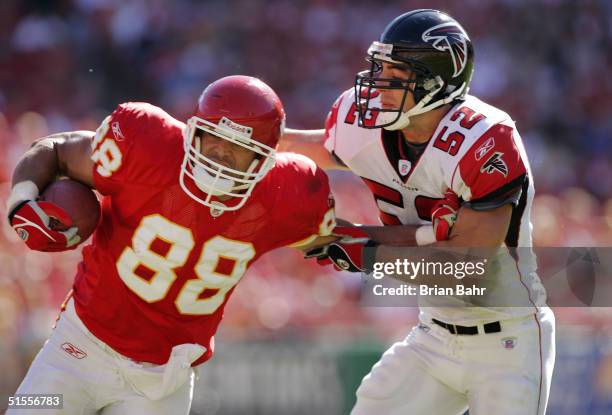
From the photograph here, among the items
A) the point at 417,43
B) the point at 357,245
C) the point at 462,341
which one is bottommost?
the point at 462,341

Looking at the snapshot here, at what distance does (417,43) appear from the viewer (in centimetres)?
355

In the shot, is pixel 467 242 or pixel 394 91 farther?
pixel 394 91

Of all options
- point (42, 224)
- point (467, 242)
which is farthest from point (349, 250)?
point (42, 224)

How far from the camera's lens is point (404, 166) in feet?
12.0

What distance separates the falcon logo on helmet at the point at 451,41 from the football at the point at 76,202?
1280 millimetres

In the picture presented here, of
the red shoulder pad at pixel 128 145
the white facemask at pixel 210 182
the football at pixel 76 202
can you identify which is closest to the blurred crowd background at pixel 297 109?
the football at pixel 76 202

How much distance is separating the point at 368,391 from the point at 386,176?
798 millimetres

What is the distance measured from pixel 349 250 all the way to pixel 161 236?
680 mm

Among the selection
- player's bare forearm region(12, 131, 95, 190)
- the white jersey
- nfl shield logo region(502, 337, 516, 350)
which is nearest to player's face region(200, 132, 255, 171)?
player's bare forearm region(12, 131, 95, 190)

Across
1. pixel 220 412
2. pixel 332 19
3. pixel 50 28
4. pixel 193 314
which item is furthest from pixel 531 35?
pixel 193 314

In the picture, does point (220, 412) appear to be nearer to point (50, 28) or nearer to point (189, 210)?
point (189, 210)

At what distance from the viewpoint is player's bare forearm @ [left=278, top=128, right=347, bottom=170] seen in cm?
398

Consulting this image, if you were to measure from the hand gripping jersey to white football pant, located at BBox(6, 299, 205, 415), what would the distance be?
0.04 meters

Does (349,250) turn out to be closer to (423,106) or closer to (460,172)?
(460,172)
